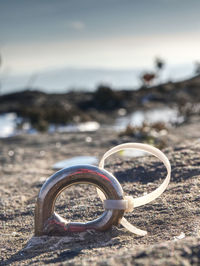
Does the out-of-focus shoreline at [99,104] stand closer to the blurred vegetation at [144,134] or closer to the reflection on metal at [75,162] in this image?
the blurred vegetation at [144,134]

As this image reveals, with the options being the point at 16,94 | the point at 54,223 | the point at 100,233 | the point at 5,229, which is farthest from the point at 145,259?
the point at 16,94

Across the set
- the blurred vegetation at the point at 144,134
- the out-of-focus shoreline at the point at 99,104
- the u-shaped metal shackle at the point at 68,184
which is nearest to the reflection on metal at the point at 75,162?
the blurred vegetation at the point at 144,134

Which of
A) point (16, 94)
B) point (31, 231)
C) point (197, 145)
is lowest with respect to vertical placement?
point (31, 231)

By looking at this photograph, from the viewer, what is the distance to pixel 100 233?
2398mm

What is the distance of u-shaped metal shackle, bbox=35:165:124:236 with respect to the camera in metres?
2.36

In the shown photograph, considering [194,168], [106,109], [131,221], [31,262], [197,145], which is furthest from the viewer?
[106,109]

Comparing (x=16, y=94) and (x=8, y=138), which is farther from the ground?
(x=16, y=94)

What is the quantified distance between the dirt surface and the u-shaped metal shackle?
0.21 feet

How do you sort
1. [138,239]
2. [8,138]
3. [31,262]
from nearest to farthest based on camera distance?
[31,262]
[138,239]
[8,138]

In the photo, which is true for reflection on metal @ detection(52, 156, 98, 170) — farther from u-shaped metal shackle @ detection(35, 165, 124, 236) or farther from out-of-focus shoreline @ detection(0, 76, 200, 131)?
out-of-focus shoreline @ detection(0, 76, 200, 131)

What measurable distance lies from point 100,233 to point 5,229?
0.96 metres

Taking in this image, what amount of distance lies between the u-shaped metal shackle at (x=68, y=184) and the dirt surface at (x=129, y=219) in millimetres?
63

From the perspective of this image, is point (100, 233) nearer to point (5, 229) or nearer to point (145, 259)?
point (145, 259)

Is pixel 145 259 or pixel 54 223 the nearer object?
pixel 145 259
